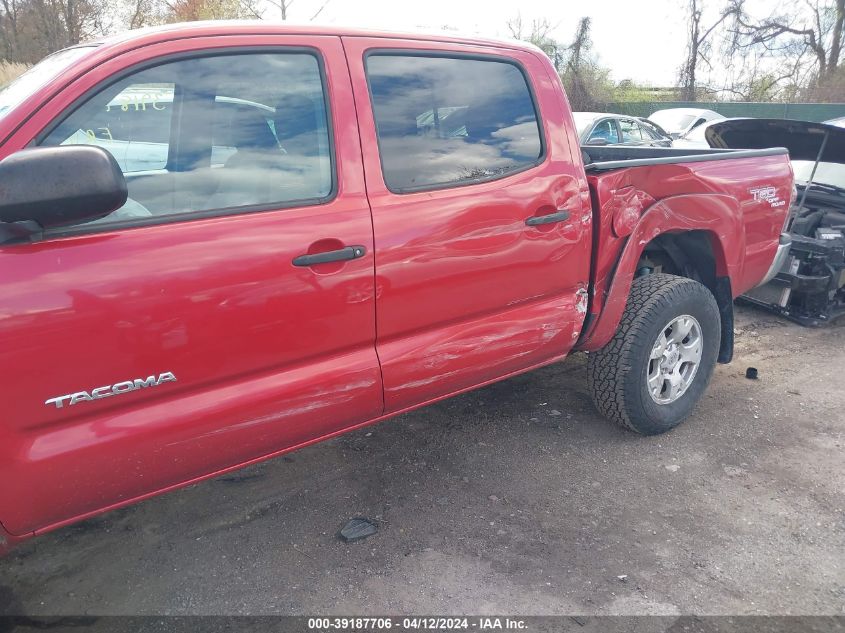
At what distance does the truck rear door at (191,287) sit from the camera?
5.80ft

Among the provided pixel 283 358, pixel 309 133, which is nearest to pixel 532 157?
pixel 309 133

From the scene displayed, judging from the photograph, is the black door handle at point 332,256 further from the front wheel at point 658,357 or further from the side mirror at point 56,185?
the front wheel at point 658,357

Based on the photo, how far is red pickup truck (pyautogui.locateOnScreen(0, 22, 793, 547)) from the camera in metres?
1.77

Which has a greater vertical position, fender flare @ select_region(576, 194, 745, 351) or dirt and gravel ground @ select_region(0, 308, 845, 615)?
fender flare @ select_region(576, 194, 745, 351)

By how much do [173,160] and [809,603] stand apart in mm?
2720

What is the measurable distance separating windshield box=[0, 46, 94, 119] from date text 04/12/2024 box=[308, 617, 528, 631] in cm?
194

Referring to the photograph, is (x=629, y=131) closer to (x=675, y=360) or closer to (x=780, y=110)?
(x=675, y=360)

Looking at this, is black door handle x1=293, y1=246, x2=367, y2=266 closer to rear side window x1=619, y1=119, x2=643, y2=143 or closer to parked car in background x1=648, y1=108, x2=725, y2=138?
rear side window x1=619, y1=119, x2=643, y2=143

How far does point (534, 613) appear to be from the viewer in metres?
2.27

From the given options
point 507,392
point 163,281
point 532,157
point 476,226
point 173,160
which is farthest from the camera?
point 507,392

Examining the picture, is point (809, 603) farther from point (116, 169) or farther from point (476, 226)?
point (116, 169)

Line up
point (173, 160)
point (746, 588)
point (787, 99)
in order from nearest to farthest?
point (173, 160)
point (746, 588)
point (787, 99)

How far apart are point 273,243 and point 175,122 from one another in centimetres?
49

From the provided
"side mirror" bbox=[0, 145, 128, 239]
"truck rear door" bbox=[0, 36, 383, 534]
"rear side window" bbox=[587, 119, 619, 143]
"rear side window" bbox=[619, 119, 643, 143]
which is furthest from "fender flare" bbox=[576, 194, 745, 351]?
"rear side window" bbox=[619, 119, 643, 143]
